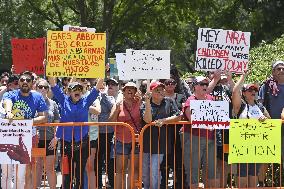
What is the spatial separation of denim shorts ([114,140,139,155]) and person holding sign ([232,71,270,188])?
154 cm

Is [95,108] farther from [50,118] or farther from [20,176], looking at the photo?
[20,176]

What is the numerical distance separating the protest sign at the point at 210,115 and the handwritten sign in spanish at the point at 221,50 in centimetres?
69

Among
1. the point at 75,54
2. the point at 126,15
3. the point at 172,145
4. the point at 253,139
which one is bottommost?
the point at 172,145

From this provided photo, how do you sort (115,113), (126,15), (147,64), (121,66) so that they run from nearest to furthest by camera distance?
(115,113) < (147,64) < (121,66) < (126,15)

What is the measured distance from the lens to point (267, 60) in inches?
526

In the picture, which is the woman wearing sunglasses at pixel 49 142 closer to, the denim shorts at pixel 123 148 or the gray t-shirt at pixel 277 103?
the denim shorts at pixel 123 148

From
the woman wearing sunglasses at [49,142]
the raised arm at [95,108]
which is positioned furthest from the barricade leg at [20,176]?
the raised arm at [95,108]

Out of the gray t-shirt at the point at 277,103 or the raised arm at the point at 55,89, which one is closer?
the raised arm at the point at 55,89

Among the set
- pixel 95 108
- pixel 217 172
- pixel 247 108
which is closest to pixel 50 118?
pixel 95 108

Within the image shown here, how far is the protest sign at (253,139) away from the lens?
872cm

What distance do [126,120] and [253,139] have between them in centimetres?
181

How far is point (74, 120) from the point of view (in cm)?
878

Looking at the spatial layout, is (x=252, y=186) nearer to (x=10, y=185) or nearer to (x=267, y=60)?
(x=10, y=185)

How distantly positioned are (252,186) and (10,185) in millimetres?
3410
